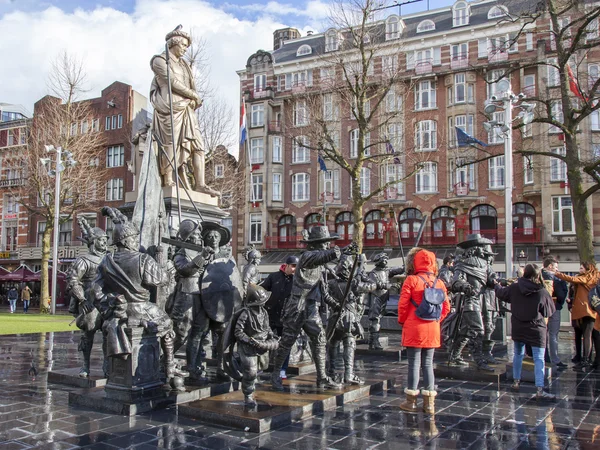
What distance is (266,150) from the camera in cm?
3944

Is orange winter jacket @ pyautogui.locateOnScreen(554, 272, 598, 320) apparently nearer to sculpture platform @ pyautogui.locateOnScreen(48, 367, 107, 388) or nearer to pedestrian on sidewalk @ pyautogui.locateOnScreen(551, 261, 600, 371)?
pedestrian on sidewalk @ pyautogui.locateOnScreen(551, 261, 600, 371)

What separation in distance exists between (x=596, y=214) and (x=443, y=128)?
1015cm

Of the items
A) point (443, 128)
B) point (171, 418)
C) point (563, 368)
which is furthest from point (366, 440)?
point (443, 128)

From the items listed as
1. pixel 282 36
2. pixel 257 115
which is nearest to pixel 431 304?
pixel 257 115

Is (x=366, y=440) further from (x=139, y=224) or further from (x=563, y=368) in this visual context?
(x=563, y=368)

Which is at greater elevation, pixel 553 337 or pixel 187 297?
pixel 187 297

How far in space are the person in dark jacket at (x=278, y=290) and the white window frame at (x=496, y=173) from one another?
2698cm

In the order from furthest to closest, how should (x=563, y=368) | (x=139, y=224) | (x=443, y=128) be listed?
(x=443, y=128) < (x=563, y=368) < (x=139, y=224)

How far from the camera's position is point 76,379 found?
24.4ft

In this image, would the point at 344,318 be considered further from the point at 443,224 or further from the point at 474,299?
the point at 443,224

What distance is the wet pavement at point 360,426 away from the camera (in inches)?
192

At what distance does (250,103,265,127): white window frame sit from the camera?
131 ft

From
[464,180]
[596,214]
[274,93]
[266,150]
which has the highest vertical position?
[274,93]

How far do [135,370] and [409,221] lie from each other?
3069cm
